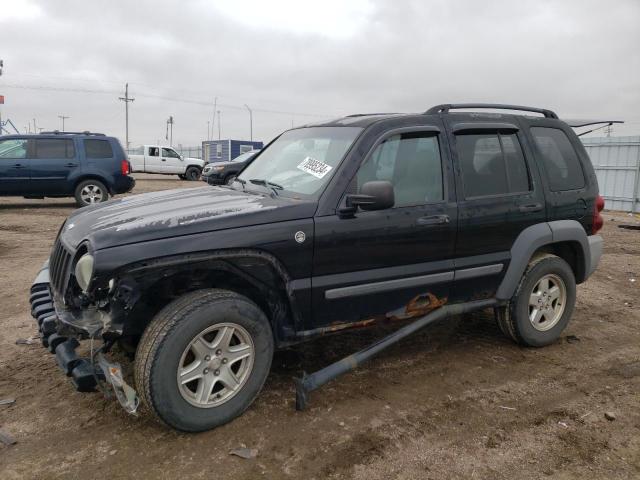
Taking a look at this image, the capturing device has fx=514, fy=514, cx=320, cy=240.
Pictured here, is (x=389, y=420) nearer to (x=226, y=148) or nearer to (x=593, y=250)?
(x=593, y=250)

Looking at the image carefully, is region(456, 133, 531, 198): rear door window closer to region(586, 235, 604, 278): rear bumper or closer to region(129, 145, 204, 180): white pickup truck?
region(586, 235, 604, 278): rear bumper

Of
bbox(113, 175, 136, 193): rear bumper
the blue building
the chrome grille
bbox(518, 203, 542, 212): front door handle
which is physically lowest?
the chrome grille

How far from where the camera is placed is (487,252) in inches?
152

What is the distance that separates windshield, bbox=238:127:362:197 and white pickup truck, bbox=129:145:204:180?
23.8 metres

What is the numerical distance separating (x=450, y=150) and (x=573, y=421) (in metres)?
1.97

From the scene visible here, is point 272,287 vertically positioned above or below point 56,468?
above

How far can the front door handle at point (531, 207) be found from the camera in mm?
3976

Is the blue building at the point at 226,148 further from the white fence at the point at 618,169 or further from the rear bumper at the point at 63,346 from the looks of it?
the rear bumper at the point at 63,346

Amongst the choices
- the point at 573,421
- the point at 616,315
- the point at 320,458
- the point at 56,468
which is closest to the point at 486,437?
the point at 573,421

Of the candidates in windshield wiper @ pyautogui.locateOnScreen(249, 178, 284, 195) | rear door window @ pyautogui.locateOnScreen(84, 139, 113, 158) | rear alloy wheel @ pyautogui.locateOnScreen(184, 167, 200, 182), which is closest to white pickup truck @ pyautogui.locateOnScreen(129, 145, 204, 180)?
rear alloy wheel @ pyautogui.locateOnScreen(184, 167, 200, 182)

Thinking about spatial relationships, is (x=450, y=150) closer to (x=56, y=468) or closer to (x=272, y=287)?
(x=272, y=287)

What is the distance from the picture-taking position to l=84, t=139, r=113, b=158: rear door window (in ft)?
41.3

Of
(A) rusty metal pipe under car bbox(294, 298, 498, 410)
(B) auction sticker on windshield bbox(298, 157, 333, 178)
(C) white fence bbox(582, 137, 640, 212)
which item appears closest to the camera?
(A) rusty metal pipe under car bbox(294, 298, 498, 410)

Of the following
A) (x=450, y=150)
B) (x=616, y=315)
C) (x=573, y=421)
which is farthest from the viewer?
(x=616, y=315)
